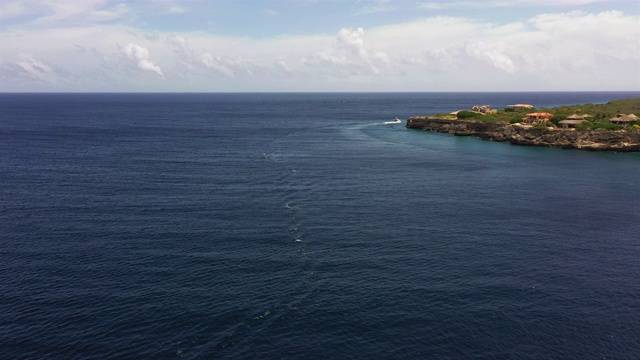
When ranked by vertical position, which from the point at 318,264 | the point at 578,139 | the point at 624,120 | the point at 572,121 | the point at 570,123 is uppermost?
the point at 624,120

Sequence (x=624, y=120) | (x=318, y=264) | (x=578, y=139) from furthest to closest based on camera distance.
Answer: (x=624, y=120) < (x=578, y=139) < (x=318, y=264)

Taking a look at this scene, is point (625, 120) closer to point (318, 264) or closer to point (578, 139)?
point (578, 139)

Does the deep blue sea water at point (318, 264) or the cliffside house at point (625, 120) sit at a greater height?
the cliffside house at point (625, 120)

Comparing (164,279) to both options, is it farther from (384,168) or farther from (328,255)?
(384,168)

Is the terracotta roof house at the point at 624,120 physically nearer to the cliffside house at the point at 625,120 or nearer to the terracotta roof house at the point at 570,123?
the cliffside house at the point at 625,120

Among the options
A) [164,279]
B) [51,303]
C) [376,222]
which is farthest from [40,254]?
[376,222]

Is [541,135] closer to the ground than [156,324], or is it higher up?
higher up

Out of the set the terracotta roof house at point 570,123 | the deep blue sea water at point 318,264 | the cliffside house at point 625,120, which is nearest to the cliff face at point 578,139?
the terracotta roof house at point 570,123

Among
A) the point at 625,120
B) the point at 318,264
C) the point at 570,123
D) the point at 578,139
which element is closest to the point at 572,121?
the point at 570,123
